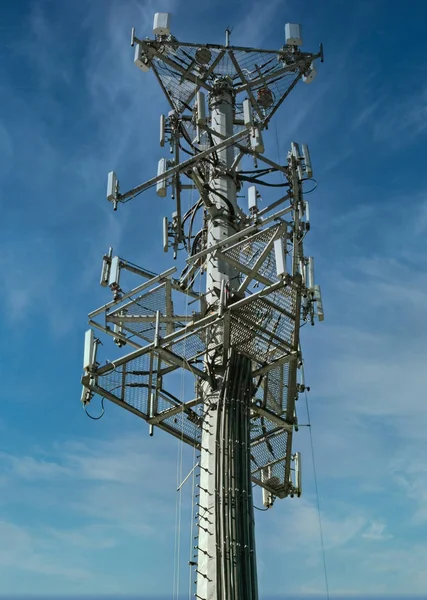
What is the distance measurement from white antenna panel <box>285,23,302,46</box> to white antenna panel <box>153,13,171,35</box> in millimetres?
3891

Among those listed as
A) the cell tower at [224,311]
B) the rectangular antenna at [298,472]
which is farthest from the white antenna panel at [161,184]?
the rectangular antenna at [298,472]

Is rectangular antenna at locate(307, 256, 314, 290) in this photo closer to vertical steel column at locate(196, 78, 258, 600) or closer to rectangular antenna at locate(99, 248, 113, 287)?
vertical steel column at locate(196, 78, 258, 600)

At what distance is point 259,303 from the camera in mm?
14336

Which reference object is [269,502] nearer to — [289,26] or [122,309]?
[122,309]

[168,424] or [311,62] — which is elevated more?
[311,62]

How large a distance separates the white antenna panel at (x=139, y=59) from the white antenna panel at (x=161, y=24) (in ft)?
2.67

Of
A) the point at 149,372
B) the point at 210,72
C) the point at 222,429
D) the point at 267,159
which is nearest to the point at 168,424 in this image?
the point at 149,372

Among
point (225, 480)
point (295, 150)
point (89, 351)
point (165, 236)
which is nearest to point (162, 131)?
point (165, 236)

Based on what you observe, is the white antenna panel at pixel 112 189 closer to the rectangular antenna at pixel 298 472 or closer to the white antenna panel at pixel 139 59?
the white antenna panel at pixel 139 59

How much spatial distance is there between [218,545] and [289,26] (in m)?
16.1

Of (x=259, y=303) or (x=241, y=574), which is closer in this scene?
(x=241, y=574)

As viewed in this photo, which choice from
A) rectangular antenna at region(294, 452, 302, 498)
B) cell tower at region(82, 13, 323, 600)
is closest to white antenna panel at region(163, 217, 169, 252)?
cell tower at region(82, 13, 323, 600)

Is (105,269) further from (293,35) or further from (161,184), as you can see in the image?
(293,35)

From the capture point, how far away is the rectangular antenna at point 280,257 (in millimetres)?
13322
